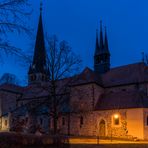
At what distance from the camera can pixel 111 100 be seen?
4238cm

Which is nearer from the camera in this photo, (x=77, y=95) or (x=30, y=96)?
(x=77, y=95)

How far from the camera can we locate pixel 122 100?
4103 centimetres

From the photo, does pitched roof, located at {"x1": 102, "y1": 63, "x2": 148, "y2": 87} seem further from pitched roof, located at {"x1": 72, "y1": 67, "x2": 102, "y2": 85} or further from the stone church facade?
pitched roof, located at {"x1": 72, "y1": 67, "x2": 102, "y2": 85}

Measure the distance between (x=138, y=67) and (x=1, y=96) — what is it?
30645mm

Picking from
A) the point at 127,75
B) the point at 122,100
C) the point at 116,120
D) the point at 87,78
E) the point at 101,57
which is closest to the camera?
the point at 116,120

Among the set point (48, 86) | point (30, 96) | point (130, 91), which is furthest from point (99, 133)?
point (30, 96)

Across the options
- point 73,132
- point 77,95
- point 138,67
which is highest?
point 138,67

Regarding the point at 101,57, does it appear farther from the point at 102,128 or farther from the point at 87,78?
the point at 102,128

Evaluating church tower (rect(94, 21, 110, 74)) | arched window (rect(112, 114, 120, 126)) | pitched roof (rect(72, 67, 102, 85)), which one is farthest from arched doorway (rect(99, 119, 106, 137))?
church tower (rect(94, 21, 110, 74))

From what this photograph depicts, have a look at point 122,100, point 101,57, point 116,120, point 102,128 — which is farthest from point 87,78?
point 101,57

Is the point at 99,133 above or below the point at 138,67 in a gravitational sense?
below

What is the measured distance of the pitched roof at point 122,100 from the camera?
128 ft

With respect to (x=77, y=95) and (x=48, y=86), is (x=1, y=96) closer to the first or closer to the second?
(x=77, y=95)

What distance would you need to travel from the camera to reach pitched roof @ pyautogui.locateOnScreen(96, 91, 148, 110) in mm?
38906
